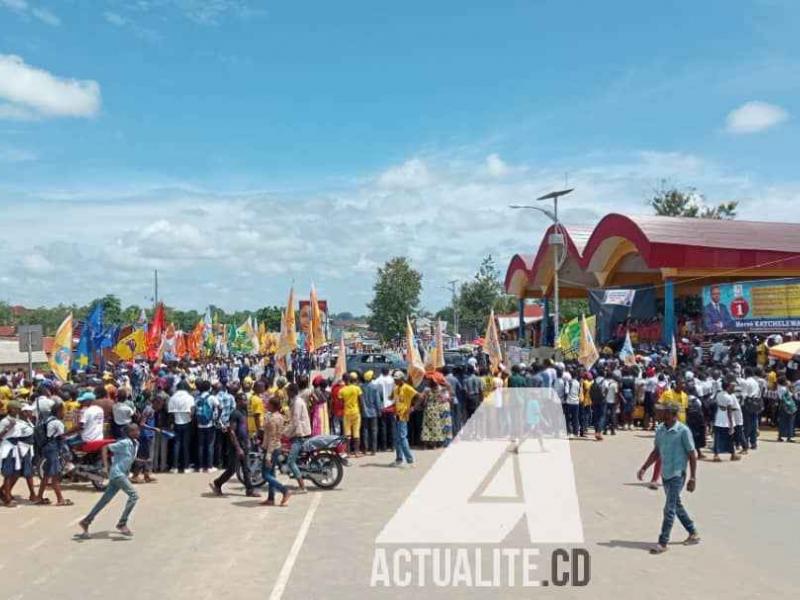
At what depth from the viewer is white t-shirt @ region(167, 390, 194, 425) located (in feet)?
42.7

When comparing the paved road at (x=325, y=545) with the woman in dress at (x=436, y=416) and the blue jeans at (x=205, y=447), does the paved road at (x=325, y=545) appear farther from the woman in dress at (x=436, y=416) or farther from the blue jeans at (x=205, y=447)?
the woman in dress at (x=436, y=416)

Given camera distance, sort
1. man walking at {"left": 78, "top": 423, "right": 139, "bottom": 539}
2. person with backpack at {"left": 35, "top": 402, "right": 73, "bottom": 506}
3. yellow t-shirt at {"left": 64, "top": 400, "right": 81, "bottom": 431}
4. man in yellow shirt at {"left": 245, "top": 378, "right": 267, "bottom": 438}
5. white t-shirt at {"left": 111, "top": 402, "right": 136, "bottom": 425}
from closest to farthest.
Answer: man walking at {"left": 78, "top": 423, "right": 139, "bottom": 539} < person with backpack at {"left": 35, "top": 402, "right": 73, "bottom": 506} < white t-shirt at {"left": 111, "top": 402, "right": 136, "bottom": 425} < yellow t-shirt at {"left": 64, "top": 400, "right": 81, "bottom": 431} < man in yellow shirt at {"left": 245, "top": 378, "right": 267, "bottom": 438}

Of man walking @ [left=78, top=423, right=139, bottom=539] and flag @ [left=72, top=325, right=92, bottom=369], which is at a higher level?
flag @ [left=72, top=325, right=92, bottom=369]

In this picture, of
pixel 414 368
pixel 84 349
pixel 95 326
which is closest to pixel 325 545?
pixel 414 368

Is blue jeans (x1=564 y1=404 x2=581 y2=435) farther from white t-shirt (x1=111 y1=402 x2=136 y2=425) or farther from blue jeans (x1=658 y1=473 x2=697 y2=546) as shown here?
white t-shirt (x1=111 y1=402 x2=136 y2=425)

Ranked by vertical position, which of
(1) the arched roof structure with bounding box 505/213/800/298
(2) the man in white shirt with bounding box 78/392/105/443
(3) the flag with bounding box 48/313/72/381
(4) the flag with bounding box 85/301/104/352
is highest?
(1) the arched roof structure with bounding box 505/213/800/298

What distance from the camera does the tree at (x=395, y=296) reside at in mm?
55031

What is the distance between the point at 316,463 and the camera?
11.4m

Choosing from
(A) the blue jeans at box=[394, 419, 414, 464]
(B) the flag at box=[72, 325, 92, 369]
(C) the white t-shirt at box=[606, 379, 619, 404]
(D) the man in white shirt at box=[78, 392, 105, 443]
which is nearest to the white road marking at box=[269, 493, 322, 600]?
(A) the blue jeans at box=[394, 419, 414, 464]

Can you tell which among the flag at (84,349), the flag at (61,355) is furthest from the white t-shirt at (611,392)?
the flag at (84,349)

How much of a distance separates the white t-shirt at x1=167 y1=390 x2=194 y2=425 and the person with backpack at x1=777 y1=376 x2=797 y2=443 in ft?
37.9

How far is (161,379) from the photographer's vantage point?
15828 millimetres

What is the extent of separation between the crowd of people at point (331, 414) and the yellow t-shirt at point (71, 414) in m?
0.02

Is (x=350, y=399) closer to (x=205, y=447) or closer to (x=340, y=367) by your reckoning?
(x=340, y=367)
